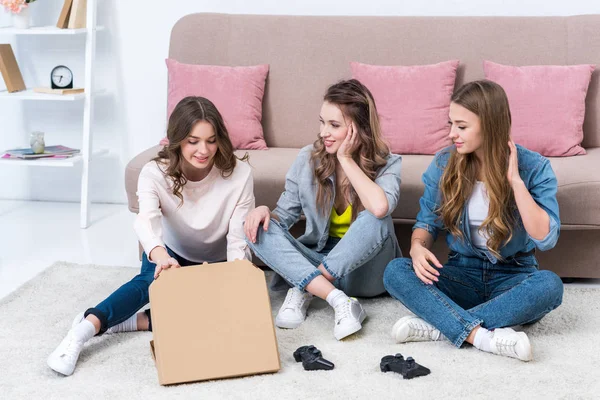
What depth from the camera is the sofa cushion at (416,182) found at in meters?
2.58

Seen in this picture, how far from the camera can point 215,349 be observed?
2016 mm

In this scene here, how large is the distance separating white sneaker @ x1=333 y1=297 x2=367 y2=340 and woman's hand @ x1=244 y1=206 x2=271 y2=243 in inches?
12.8

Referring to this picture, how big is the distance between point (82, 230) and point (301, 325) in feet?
5.08

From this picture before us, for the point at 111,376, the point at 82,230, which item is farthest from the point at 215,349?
the point at 82,230

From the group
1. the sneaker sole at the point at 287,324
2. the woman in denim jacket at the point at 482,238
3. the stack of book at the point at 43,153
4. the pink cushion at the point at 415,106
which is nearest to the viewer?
the woman in denim jacket at the point at 482,238

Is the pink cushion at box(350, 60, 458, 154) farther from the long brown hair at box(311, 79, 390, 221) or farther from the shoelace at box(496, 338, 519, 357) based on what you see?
the shoelace at box(496, 338, 519, 357)

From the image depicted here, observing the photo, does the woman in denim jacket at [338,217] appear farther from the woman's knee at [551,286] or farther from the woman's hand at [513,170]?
the woman's knee at [551,286]

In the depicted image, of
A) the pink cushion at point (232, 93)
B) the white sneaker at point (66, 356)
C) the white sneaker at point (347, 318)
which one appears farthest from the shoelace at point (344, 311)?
the pink cushion at point (232, 93)

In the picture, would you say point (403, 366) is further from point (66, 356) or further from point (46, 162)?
point (46, 162)

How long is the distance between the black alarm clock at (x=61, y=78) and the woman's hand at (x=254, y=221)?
66.0 inches

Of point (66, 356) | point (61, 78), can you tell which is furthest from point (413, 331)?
point (61, 78)

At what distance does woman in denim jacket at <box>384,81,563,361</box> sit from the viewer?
218cm

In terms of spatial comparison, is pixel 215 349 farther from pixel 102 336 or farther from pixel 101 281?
pixel 101 281

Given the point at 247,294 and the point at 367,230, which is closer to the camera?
the point at 247,294
